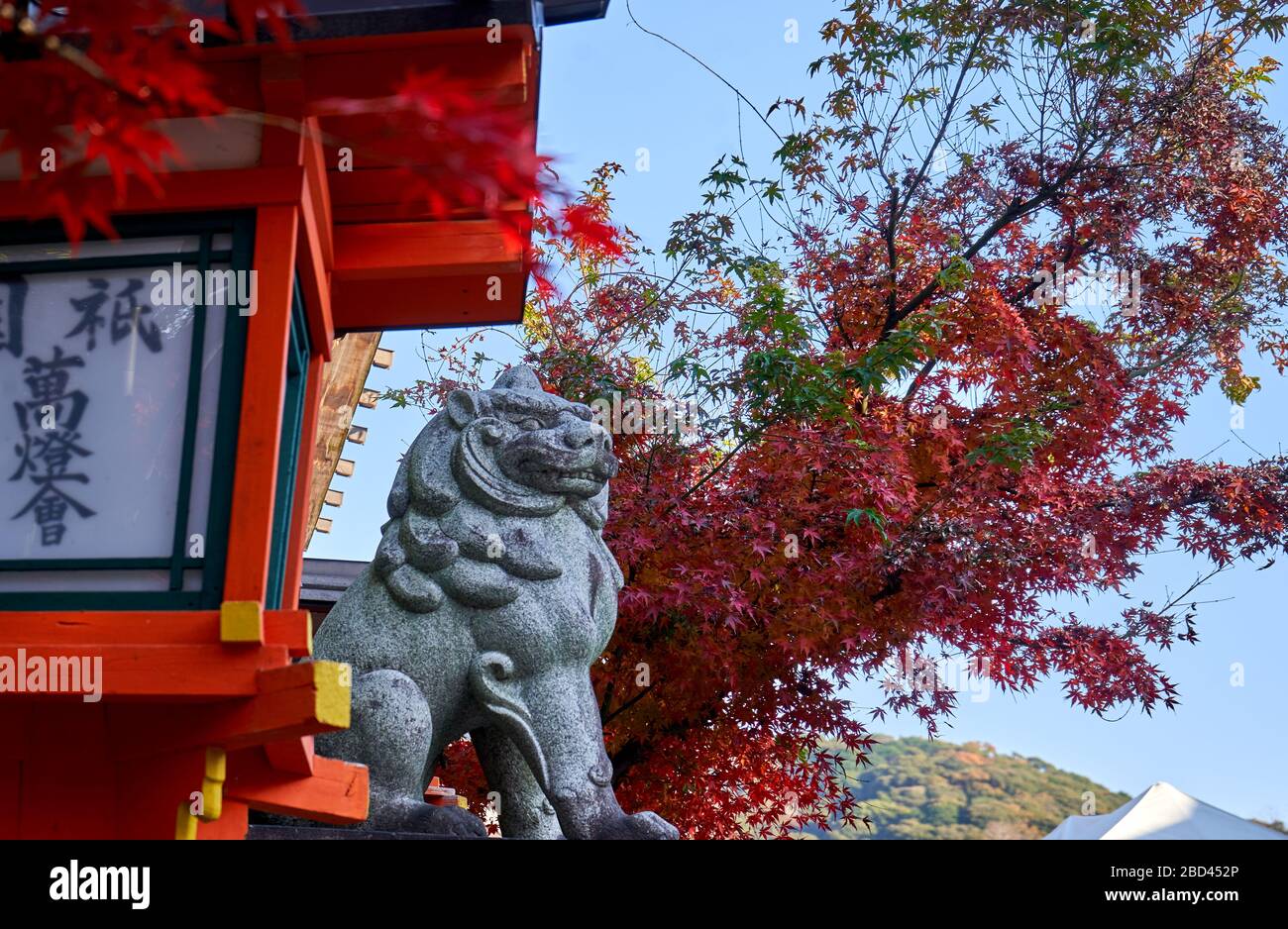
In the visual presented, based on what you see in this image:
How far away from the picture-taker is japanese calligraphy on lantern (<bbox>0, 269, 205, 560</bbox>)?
12.7 feet

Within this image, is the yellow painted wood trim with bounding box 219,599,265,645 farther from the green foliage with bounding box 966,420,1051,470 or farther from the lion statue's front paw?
the green foliage with bounding box 966,420,1051,470

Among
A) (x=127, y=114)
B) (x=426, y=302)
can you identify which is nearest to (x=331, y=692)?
(x=127, y=114)

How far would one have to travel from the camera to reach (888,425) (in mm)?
8844

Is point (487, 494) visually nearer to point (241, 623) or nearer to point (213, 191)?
point (213, 191)

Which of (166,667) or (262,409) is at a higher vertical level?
(262,409)

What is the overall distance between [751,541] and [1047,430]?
225 cm

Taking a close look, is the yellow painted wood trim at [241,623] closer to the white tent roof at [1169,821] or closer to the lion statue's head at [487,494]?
the lion statue's head at [487,494]

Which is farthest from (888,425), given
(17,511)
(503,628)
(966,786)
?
(966,786)

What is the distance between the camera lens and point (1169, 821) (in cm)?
888

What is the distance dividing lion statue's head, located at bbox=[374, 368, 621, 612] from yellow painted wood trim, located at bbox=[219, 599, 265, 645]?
68.8 inches

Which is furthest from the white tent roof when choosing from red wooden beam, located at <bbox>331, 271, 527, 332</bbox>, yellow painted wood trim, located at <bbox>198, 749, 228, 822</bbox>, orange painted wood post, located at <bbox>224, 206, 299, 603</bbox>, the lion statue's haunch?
orange painted wood post, located at <bbox>224, 206, 299, 603</bbox>

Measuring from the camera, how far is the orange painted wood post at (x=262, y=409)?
12.3 feet

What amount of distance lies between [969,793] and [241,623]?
28.0m
